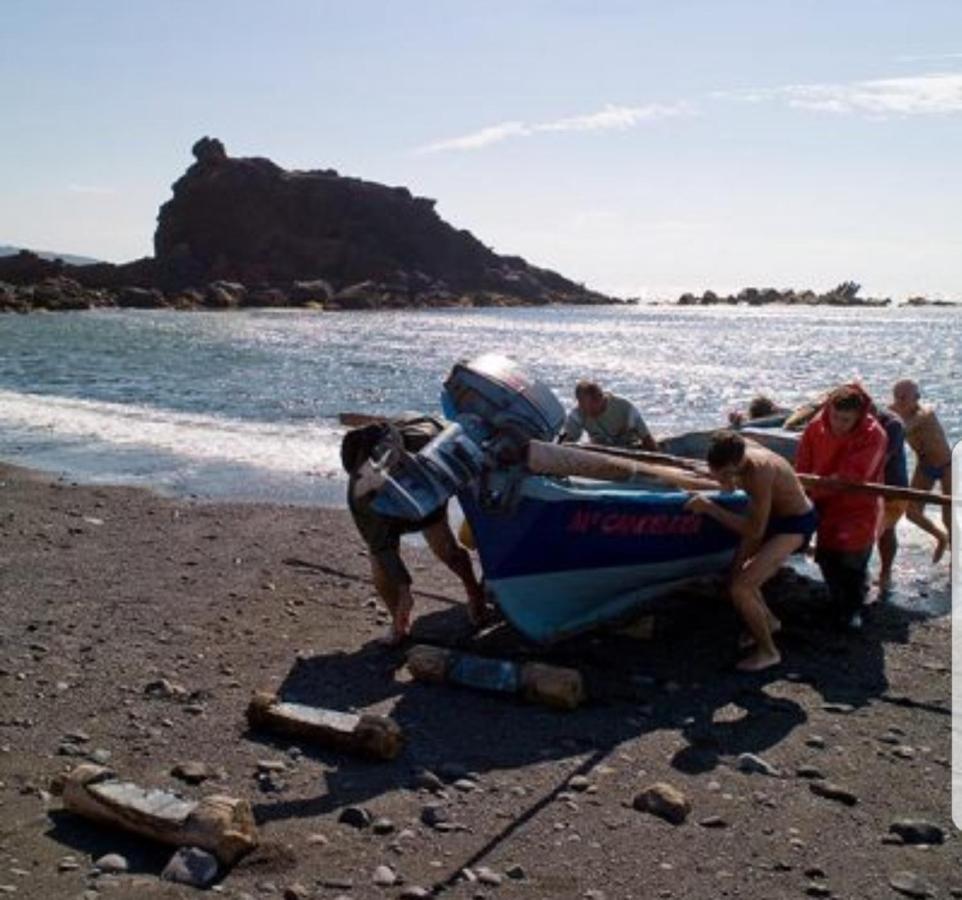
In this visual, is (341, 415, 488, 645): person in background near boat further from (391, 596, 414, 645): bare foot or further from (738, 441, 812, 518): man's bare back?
(738, 441, 812, 518): man's bare back

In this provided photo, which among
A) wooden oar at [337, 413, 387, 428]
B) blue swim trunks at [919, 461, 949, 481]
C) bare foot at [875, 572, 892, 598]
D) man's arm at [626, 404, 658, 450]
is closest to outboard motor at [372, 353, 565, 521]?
wooden oar at [337, 413, 387, 428]

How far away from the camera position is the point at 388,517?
313 inches

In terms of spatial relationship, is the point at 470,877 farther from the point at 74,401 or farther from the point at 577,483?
the point at 74,401

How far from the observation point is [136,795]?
5.30 m

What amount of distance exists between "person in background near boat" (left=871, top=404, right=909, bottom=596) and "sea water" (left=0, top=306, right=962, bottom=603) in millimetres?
428

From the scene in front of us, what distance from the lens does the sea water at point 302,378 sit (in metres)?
17.5

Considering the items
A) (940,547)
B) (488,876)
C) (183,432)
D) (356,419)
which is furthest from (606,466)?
(183,432)

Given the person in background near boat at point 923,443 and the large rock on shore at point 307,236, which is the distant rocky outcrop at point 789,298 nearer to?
the large rock on shore at point 307,236

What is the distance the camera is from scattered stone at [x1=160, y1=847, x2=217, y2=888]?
482cm

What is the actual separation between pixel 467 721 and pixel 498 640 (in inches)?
66.4

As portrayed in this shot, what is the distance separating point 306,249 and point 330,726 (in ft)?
394

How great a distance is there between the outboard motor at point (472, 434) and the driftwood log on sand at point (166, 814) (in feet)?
9.45

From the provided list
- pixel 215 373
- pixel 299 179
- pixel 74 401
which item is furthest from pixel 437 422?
pixel 299 179

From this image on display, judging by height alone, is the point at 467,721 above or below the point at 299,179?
below
